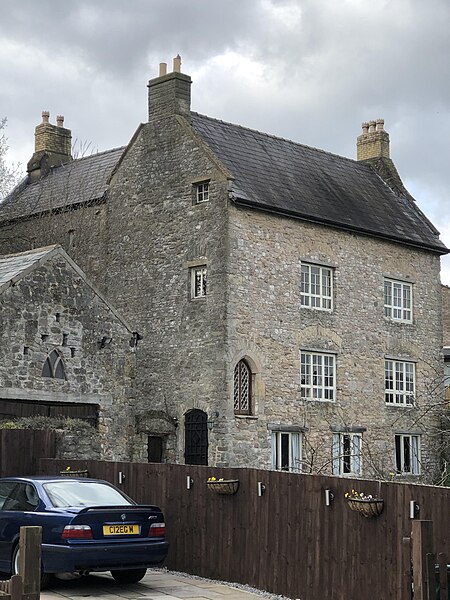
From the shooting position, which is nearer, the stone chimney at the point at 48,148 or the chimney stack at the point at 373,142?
the chimney stack at the point at 373,142

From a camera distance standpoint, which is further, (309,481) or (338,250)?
(338,250)

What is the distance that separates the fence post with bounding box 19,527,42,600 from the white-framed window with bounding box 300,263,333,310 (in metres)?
21.9

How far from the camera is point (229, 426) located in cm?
2797

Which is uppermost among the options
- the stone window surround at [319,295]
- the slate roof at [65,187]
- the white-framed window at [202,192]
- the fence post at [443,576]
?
the slate roof at [65,187]

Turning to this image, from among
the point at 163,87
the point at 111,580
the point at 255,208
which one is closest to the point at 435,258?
the point at 255,208

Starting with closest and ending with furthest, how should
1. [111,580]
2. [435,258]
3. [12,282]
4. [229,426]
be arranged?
1. [111,580]
2. [12,282]
3. [229,426]
4. [435,258]

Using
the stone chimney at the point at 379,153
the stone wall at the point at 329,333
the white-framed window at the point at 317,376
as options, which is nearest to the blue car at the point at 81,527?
the stone wall at the point at 329,333

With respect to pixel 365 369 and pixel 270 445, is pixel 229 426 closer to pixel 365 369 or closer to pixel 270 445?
pixel 270 445

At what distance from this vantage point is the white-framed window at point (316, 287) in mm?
30953

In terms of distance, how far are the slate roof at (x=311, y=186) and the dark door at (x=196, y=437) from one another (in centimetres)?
652

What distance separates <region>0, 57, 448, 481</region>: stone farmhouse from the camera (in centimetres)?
2886

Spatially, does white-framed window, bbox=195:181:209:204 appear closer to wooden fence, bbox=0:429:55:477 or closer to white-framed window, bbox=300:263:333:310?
white-framed window, bbox=300:263:333:310

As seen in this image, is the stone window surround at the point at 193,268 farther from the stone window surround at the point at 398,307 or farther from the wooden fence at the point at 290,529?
the wooden fence at the point at 290,529

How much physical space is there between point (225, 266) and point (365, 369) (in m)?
6.97
